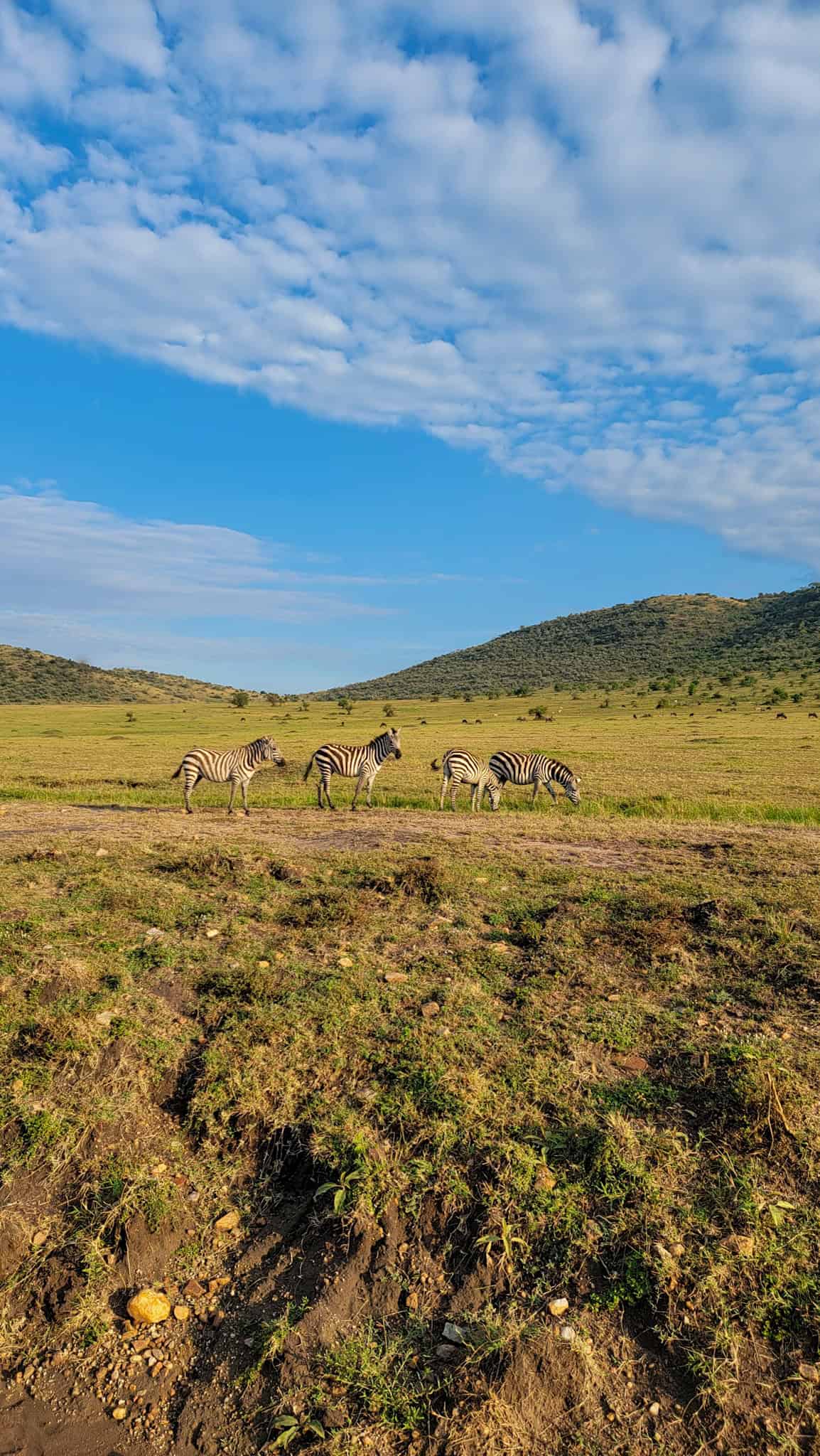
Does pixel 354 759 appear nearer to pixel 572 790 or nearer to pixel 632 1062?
pixel 572 790

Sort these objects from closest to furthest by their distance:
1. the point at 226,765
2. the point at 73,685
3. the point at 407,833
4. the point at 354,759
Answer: the point at 407,833
the point at 226,765
the point at 354,759
the point at 73,685

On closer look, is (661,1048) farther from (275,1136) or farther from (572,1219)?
(275,1136)

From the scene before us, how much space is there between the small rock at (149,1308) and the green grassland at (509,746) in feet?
51.2

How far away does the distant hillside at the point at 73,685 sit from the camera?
380 ft

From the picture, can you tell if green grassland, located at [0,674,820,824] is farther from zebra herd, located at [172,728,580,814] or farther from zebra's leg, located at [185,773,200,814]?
zebra's leg, located at [185,773,200,814]

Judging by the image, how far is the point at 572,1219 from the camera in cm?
456

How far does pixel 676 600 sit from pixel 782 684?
89.8 meters

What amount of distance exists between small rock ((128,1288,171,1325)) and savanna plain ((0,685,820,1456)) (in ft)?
0.13

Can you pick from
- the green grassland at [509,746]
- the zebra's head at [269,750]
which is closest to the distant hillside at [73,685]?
the green grassland at [509,746]

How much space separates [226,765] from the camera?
67.3ft

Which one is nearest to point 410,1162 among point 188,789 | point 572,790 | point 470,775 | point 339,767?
point 188,789

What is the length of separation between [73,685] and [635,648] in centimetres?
9642

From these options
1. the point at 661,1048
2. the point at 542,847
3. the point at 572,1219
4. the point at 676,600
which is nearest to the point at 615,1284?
the point at 572,1219

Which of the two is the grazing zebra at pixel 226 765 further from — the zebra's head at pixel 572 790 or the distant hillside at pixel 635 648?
the distant hillside at pixel 635 648
